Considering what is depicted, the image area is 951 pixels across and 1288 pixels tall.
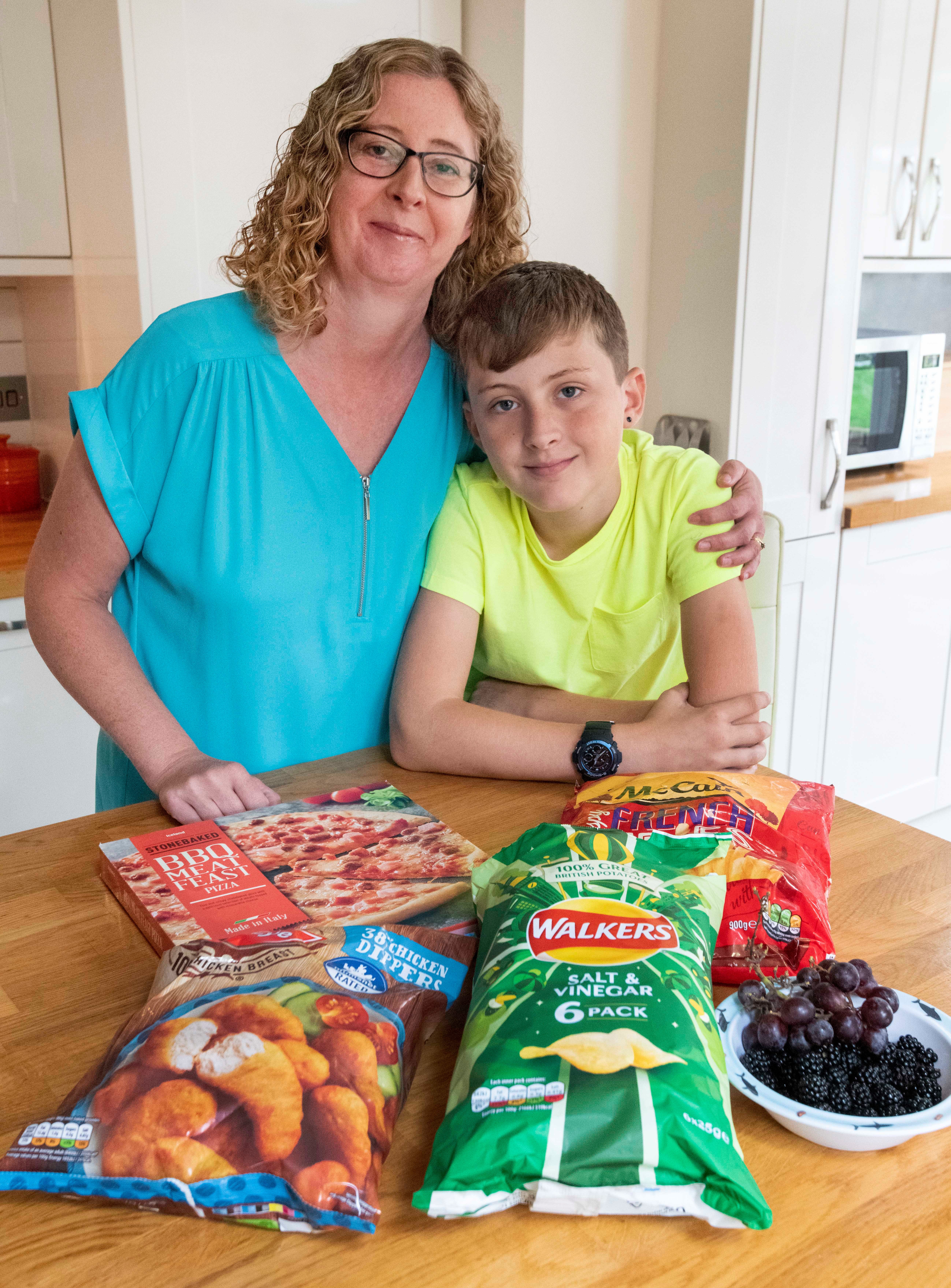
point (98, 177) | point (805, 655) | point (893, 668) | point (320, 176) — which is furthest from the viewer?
point (893, 668)

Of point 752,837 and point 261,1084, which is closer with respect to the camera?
point 261,1084

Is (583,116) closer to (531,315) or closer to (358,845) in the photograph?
(531,315)

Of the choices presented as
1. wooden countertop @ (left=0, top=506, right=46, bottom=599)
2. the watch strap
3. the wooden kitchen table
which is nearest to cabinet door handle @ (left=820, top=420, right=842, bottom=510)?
the watch strap

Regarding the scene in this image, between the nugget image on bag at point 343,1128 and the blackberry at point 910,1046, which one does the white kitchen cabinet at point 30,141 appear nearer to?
the nugget image on bag at point 343,1128

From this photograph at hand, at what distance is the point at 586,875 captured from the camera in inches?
28.9

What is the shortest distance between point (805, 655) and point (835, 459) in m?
0.48

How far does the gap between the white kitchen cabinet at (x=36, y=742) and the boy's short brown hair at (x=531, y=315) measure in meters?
1.33

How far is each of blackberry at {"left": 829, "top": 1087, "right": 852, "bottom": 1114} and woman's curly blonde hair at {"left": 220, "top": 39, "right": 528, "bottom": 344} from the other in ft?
3.24

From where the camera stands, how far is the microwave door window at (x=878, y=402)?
2615 mm

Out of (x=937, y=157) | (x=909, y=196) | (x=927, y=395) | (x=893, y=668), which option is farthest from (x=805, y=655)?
(x=937, y=157)

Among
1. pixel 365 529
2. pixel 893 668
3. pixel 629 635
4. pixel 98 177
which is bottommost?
pixel 893 668

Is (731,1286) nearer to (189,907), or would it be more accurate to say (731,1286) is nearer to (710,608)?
(189,907)

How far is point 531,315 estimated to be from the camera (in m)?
1.19

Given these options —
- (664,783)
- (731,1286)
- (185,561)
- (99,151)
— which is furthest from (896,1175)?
(99,151)
